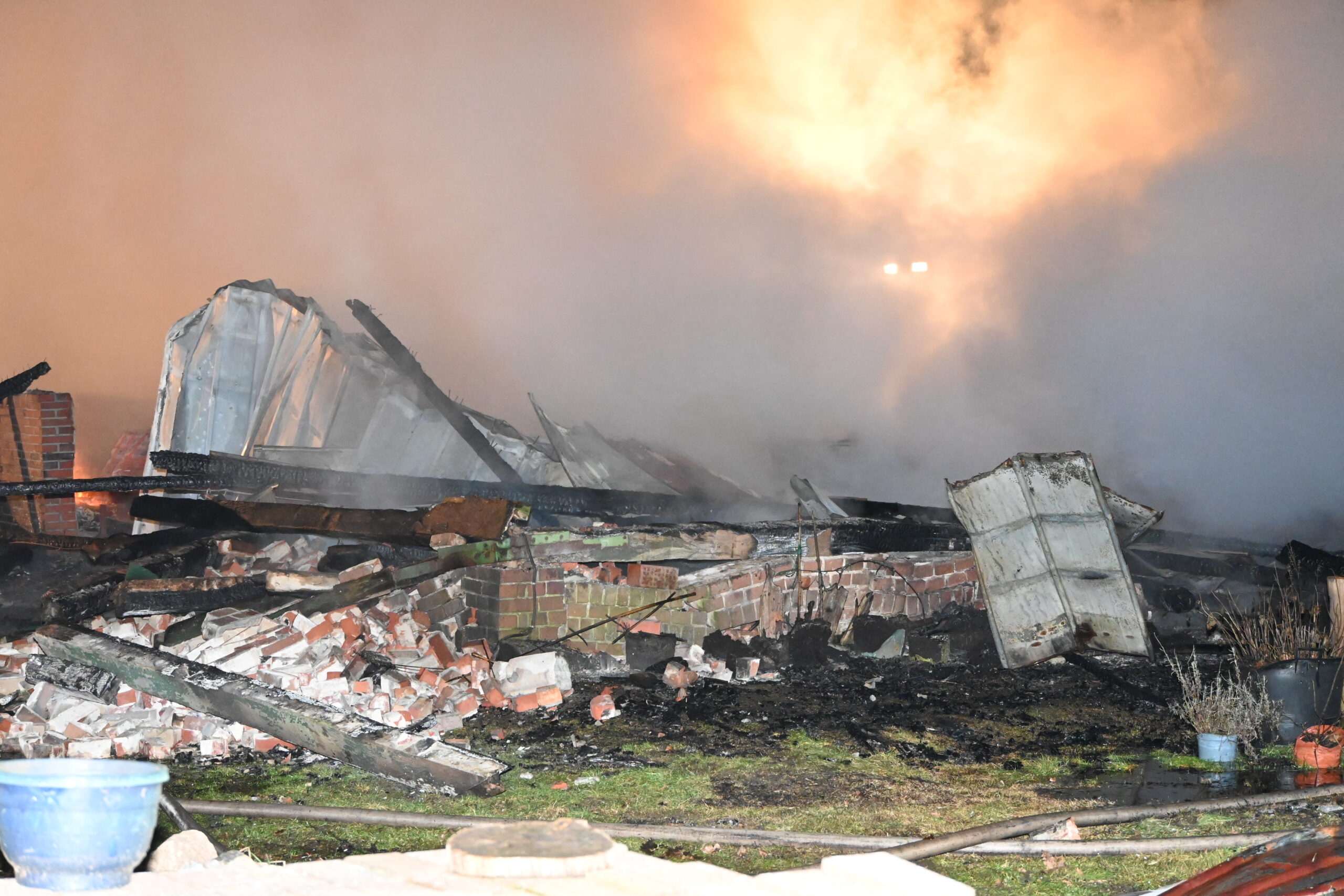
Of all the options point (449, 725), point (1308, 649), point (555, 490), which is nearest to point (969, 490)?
point (1308, 649)

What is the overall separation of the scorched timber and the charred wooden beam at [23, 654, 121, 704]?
46 mm

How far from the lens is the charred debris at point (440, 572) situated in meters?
5.89

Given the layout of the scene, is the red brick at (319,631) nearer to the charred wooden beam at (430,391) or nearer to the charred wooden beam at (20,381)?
the charred wooden beam at (430,391)

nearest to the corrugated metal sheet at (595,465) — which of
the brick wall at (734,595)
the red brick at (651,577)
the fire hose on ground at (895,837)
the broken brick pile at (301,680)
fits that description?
the brick wall at (734,595)

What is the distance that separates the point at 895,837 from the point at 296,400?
735cm

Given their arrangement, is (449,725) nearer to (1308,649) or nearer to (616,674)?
(616,674)

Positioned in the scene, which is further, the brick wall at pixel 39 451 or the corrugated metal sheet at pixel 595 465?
the brick wall at pixel 39 451

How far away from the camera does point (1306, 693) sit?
5910 mm

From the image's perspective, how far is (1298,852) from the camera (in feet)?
9.08

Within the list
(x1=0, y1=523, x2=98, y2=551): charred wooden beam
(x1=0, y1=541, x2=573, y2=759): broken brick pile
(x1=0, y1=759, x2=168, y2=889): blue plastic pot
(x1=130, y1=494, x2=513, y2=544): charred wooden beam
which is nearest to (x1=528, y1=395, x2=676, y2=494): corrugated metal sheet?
(x1=130, y1=494, x2=513, y2=544): charred wooden beam

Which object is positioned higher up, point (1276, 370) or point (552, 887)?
point (1276, 370)

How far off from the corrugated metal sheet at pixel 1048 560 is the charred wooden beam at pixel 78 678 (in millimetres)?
5874

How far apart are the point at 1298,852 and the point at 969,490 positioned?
18.4ft

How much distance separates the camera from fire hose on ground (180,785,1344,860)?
12.1ft
